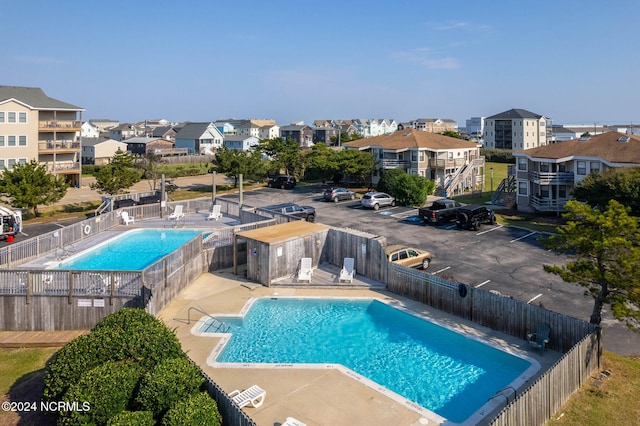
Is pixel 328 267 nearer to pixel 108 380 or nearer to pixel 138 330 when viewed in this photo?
pixel 138 330

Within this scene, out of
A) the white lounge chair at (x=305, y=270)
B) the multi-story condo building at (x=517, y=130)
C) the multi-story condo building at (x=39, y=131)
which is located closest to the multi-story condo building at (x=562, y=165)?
the white lounge chair at (x=305, y=270)

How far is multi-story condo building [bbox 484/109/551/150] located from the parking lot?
75.2 metres

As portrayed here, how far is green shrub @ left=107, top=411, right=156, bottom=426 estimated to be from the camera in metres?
9.68

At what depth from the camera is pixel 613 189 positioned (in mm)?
29531

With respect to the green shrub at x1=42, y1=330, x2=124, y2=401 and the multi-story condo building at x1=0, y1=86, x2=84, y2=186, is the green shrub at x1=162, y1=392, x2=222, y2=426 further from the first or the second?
the multi-story condo building at x1=0, y1=86, x2=84, y2=186

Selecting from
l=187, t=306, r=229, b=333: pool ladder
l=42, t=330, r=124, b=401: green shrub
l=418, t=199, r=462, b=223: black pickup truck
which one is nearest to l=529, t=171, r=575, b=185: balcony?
l=418, t=199, r=462, b=223: black pickup truck

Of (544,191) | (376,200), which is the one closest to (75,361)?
(376,200)

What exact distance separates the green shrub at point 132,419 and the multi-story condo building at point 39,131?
159 ft

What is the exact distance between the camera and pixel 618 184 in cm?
2944

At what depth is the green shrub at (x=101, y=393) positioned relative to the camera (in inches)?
404

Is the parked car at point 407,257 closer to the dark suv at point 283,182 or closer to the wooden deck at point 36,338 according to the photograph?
the wooden deck at point 36,338

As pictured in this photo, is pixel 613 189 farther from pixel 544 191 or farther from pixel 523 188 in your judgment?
pixel 523 188

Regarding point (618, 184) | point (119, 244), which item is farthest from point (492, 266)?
point (119, 244)

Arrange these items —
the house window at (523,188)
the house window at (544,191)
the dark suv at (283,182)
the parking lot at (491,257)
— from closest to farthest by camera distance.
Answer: the parking lot at (491,257)
the house window at (544,191)
the house window at (523,188)
the dark suv at (283,182)
